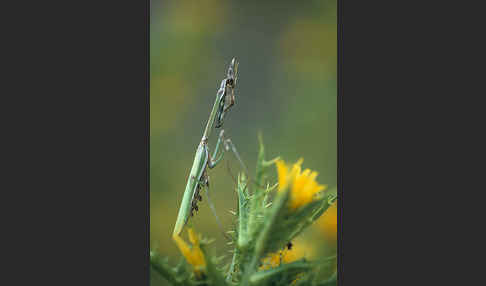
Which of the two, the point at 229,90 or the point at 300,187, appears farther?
the point at 229,90

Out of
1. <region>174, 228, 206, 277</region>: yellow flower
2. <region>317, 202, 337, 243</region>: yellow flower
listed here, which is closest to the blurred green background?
<region>317, 202, 337, 243</region>: yellow flower

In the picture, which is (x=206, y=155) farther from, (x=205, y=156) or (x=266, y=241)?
(x=266, y=241)

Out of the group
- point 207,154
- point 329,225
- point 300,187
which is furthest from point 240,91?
point 300,187

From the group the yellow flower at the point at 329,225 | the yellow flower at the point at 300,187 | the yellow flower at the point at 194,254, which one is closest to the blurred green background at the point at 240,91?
the yellow flower at the point at 329,225

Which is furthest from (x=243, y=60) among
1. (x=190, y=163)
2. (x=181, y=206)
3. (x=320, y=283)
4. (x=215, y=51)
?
(x=320, y=283)

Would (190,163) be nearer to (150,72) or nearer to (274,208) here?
(150,72)

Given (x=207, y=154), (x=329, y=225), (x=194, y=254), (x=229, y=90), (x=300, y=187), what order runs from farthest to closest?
(x=207, y=154) → (x=229, y=90) → (x=329, y=225) → (x=194, y=254) → (x=300, y=187)
